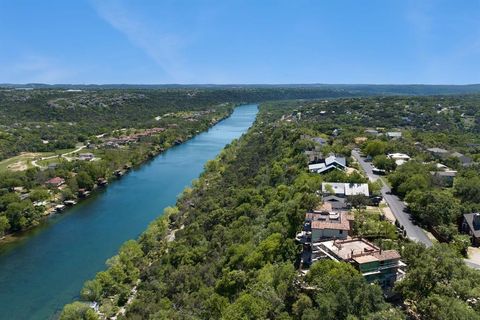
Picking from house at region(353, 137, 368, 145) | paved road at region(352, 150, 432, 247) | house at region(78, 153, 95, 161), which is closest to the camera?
paved road at region(352, 150, 432, 247)

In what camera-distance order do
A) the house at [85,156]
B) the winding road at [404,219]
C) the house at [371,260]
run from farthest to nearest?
1. the house at [85,156]
2. the winding road at [404,219]
3. the house at [371,260]

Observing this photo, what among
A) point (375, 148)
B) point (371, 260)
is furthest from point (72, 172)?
point (371, 260)

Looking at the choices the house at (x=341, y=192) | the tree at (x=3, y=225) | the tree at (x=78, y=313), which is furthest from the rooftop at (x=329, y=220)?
the tree at (x=3, y=225)

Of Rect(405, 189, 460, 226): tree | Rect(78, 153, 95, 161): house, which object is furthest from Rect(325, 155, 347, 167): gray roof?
Rect(78, 153, 95, 161): house

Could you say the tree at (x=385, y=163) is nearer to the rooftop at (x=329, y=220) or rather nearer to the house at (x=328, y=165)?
the house at (x=328, y=165)

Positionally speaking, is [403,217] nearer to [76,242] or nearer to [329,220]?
[329,220]

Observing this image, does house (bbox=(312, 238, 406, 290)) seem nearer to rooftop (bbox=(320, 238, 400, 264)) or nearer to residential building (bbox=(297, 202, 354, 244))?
rooftop (bbox=(320, 238, 400, 264))

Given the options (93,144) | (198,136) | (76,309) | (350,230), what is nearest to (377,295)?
(350,230)
